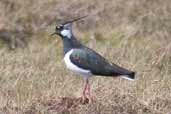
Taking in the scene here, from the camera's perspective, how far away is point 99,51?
9703 millimetres

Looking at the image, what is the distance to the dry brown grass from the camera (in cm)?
727

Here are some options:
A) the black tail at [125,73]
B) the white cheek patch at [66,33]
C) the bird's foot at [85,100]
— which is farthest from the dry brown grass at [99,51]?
the white cheek patch at [66,33]

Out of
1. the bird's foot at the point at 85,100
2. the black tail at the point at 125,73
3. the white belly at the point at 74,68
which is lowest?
the bird's foot at the point at 85,100

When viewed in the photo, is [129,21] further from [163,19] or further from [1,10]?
[1,10]

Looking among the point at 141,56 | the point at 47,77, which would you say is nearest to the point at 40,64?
the point at 47,77

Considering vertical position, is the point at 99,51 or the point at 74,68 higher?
the point at 99,51

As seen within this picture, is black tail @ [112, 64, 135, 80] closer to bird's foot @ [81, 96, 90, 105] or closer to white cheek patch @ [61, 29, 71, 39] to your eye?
bird's foot @ [81, 96, 90, 105]

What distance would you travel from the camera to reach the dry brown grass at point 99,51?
23.9 feet

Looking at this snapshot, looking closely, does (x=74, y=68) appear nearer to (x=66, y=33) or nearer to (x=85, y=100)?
(x=85, y=100)

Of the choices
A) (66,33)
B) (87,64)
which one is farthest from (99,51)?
(87,64)

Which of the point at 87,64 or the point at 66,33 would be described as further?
the point at 66,33

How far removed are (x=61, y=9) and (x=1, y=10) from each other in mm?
863

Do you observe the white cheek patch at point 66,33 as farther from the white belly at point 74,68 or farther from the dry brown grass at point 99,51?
the dry brown grass at point 99,51

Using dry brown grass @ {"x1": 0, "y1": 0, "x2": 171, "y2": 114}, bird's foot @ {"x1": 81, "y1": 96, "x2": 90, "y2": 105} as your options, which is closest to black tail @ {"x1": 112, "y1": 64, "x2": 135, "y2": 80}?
dry brown grass @ {"x1": 0, "y1": 0, "x2": 171, "y2": 114}
